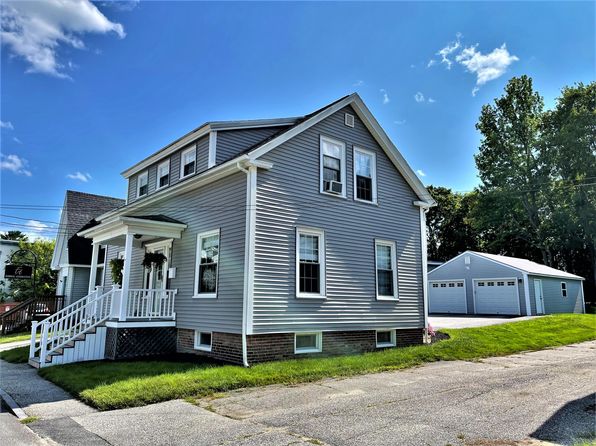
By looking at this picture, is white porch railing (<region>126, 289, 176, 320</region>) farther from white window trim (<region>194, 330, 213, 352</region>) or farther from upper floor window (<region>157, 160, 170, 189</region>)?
upper floor window (<region>157, 160, 170, 189</region>)

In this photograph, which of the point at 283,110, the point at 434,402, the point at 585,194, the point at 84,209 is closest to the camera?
the point at 434,402

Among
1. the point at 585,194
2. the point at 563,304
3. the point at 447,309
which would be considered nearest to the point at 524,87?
the point at 585,194

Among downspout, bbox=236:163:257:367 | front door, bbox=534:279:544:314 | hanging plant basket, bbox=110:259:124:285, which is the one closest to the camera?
downspout, bbox=236:163:257:367

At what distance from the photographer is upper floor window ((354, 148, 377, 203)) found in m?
13.5

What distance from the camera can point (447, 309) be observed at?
30.4 m

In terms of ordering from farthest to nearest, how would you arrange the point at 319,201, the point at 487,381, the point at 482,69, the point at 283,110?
the point at 482,69
the point at 283,110
the point at 319,201
the point at 487,381

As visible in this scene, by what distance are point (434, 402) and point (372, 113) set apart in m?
9.40

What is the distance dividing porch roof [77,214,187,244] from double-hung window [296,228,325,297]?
3.71 meters

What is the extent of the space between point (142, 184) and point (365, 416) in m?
14.3

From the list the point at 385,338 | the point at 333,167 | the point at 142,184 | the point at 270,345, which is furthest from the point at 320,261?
the point at 142,184

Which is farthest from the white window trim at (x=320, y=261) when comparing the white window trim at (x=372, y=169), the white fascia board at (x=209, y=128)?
the white fascia board at (x=209, y=128)

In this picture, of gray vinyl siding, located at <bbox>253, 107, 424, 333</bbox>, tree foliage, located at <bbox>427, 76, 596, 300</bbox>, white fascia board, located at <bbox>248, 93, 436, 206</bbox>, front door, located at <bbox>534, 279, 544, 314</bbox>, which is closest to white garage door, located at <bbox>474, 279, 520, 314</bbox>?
front door, located at <bbox>534, 279, 544, 314</bbox>

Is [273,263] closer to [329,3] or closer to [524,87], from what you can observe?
[329,3]

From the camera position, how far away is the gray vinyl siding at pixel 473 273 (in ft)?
86.5
